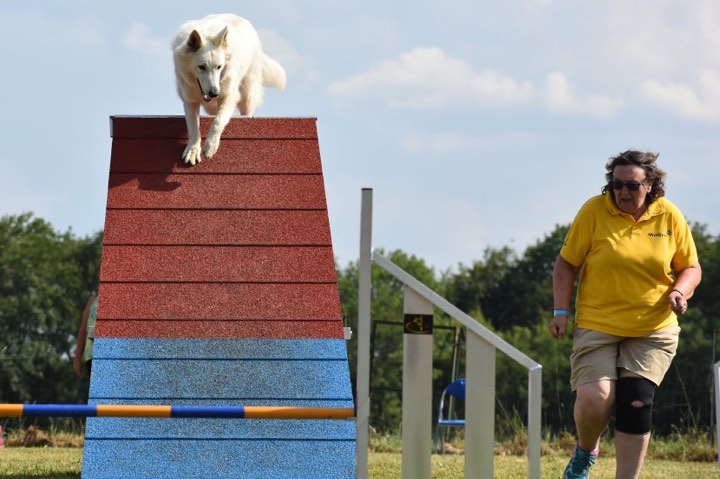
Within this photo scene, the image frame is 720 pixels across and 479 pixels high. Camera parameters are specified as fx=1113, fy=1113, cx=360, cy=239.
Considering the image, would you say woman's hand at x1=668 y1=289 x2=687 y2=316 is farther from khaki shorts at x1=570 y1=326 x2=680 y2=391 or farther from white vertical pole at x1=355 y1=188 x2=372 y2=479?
white vertical pole at x1=355 y1=188 x2=372 y2=479

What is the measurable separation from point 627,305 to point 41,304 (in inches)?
1815

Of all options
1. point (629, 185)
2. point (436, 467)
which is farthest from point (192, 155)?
point (629, 185)

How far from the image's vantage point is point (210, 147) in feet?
23.0

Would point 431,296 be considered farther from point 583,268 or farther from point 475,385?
point 583,268

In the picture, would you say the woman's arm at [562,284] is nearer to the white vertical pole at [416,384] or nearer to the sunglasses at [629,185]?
the sunglasses at [629,185]


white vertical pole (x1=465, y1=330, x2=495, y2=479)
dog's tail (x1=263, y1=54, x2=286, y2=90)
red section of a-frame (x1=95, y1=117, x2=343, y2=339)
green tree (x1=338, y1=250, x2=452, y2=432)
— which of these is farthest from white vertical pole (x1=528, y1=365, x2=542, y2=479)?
green tree (x1=338, y1=250, x2=452, y2=432)

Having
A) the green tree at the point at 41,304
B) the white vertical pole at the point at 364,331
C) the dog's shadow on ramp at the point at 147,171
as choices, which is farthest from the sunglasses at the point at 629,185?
the green tree at the point at 41,304

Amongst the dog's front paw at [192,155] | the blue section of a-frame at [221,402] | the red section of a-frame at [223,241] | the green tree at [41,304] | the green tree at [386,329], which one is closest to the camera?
the blue section of a-frame at [221,402]

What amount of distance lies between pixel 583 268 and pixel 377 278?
55.2 meters

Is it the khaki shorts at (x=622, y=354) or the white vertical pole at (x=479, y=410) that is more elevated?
the khaki shorts at (x=622, y=354)

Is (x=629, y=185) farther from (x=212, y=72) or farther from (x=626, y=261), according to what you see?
(x=212, y=72)

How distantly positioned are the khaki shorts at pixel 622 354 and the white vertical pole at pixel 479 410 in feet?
1.23

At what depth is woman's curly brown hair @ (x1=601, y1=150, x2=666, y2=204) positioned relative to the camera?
14.7 ft

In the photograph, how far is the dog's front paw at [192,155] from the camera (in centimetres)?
693
